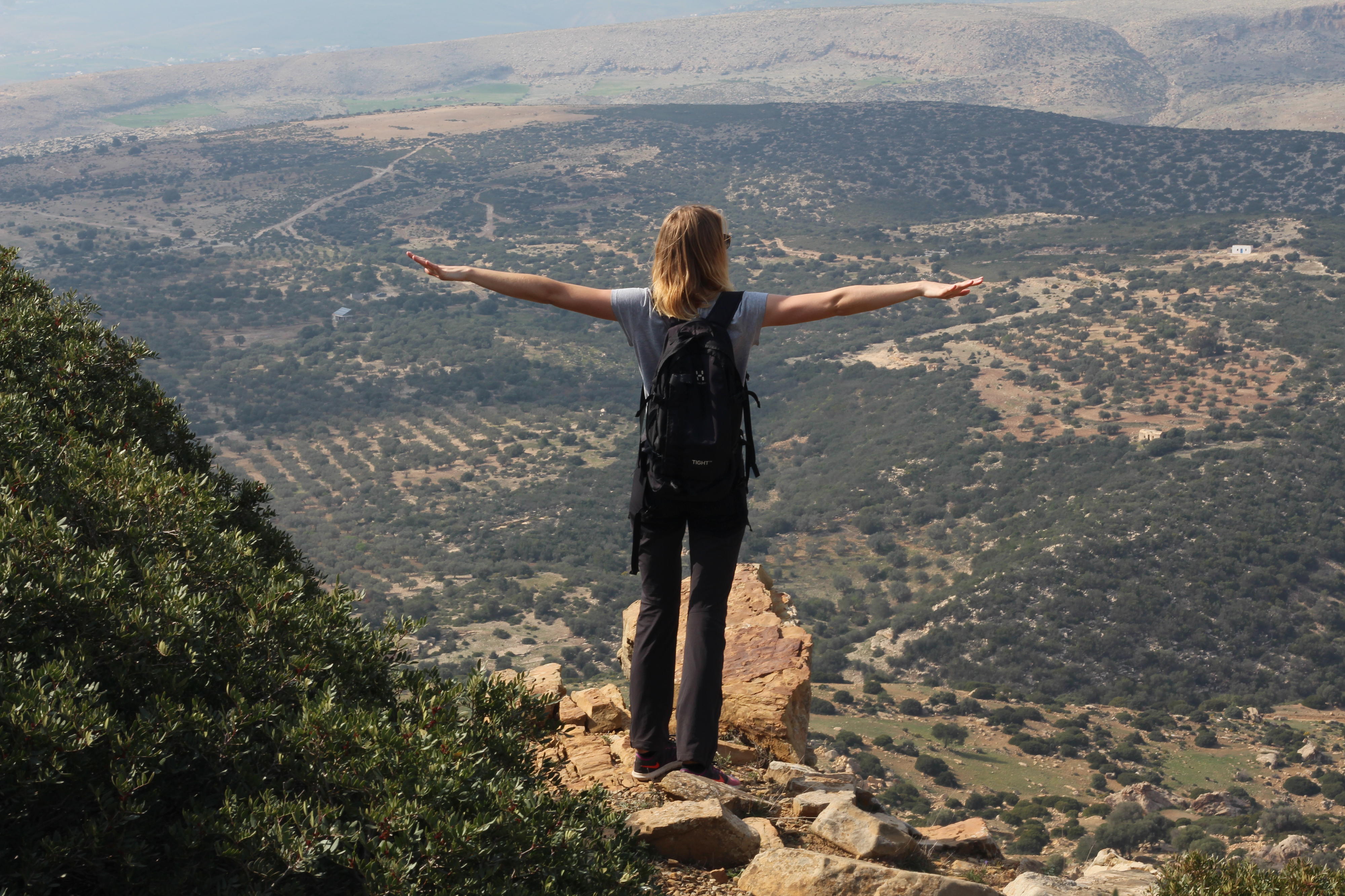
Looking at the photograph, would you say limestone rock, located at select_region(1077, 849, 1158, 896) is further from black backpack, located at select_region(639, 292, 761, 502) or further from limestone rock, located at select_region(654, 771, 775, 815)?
black backpack, located at select_region(639, 292, 761, 502)

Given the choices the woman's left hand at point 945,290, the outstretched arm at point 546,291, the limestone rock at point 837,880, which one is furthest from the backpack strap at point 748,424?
the limestone rock at point 837,880

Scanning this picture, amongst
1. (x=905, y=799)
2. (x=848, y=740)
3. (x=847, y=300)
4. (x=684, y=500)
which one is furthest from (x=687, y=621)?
(x=848, y=740)

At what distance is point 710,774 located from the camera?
476 cm

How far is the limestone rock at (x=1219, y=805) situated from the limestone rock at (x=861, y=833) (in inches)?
997

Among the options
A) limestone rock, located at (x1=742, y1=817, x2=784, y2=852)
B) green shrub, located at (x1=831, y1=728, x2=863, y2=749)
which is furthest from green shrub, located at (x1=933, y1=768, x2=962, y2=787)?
limestone rock, located at (x1=742, y1=817, x2=784, y2=852)

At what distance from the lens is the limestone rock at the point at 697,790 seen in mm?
4520

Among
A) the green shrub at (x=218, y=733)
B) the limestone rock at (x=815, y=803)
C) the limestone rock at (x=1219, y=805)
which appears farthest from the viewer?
the limestone rock at (x=1219, y=805)

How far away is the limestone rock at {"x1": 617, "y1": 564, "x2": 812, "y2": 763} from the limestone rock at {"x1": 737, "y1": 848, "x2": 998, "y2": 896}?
212cm

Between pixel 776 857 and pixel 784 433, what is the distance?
77.7 m

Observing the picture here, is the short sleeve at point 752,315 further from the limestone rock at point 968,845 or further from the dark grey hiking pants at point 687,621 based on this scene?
the limestone rock at point 968,845

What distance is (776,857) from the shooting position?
13.3ft

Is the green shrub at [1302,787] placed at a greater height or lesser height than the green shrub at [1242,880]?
lesser

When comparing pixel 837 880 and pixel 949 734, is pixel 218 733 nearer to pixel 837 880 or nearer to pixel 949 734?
pixel 837 880

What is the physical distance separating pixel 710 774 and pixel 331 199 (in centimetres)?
12981
